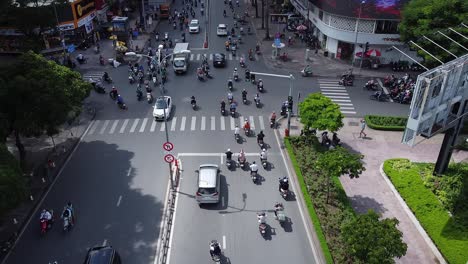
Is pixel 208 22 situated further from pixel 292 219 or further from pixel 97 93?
pixel 292 219

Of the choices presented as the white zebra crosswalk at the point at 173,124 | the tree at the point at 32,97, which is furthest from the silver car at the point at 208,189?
the tree at the point at 32,97

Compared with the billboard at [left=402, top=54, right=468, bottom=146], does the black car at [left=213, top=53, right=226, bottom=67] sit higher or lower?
lower

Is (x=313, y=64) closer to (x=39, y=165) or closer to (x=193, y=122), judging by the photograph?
(x=193, y=122)

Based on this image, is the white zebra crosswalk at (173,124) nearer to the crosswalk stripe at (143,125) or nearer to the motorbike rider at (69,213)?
the crosswalk stripe at (143,125)

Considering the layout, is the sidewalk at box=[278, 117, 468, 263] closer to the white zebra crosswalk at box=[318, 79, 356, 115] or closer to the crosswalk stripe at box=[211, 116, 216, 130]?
the white zebra crosswalk at box=[318, 79, 356, 115]

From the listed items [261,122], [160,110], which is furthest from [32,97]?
[261,122]

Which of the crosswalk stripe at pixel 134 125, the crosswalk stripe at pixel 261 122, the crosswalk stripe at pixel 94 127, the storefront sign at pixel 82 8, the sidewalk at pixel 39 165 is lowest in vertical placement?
the sidewalk at pixel 39 165

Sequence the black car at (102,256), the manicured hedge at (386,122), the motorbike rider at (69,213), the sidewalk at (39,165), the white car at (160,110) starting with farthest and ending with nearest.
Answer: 1. the white car at (160,110)
2. the manicured hedge at (386,122)
3. the sidewalk at (39,165)
4. the motorbike rider at (69,213)
5. the black car at (102,256)

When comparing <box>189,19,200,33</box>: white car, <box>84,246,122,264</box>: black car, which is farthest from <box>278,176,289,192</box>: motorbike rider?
<box>189,19,200,33</box>: white car
